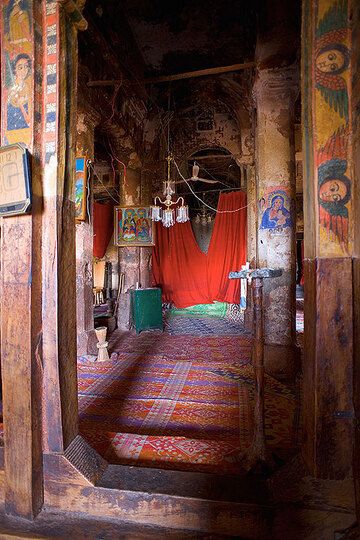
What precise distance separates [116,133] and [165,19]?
96.7 inches

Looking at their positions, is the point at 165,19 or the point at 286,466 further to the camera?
the point at 165,19

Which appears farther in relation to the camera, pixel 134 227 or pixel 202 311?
pixel 202 311

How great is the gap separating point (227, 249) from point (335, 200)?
27.0 ft

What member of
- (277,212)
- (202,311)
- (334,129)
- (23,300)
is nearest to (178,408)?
(23,300)

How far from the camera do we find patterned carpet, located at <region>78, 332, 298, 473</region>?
234cm

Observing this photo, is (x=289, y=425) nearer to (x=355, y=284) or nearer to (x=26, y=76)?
(x=355, y=284)

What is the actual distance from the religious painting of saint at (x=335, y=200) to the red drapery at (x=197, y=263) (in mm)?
8029

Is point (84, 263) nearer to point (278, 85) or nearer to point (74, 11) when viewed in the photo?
point (74, 11)

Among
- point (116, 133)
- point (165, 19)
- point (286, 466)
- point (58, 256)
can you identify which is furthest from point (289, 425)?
point (165, 19)

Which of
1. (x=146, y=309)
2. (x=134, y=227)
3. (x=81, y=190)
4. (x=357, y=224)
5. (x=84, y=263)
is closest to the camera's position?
(x=357, y=224)

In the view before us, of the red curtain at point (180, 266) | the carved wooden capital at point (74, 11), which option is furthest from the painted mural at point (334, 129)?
the red curtain at point (180, 266)

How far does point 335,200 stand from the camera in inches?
63.1

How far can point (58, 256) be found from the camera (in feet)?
6.20

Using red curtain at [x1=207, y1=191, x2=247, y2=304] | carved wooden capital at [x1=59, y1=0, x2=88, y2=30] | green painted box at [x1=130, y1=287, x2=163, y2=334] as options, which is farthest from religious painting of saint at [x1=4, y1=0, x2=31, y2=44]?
red curtain at [x1=207, y1=191, x2=247, y2=304]
